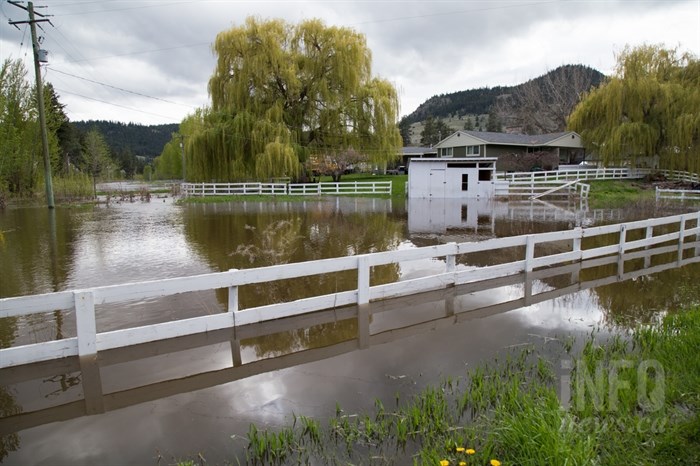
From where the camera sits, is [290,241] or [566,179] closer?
[290,241]

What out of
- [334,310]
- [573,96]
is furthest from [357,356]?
[573,96]

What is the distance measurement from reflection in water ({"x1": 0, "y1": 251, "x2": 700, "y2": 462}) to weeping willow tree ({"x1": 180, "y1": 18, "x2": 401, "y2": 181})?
26818 mm

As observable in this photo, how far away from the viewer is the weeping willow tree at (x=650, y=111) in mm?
32562

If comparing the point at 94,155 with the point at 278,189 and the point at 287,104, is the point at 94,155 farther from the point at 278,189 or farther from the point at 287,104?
the point at 278,189

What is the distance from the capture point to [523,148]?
48.4 metres

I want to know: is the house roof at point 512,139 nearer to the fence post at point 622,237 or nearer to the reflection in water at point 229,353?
the fence post at point 622,237

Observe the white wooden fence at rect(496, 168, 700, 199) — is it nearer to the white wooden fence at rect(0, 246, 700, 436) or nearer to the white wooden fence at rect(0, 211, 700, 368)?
the white wooden fence at rect(0, 211, 700, 368)

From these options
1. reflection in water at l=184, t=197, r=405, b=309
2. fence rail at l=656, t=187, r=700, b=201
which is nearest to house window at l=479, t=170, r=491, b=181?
fence rail at l=656, t=187, r=700, b=201

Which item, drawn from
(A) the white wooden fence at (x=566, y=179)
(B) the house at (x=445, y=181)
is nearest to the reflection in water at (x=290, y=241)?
(B) the house at (x=445, y=181)

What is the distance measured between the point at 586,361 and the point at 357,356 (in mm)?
2498

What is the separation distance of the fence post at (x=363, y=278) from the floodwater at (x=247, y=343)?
0.21 m

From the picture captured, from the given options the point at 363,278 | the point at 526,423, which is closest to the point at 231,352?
the point at 363,278

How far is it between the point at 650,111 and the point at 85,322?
41376 millimetres

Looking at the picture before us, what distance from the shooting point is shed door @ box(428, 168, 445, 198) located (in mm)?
32969
